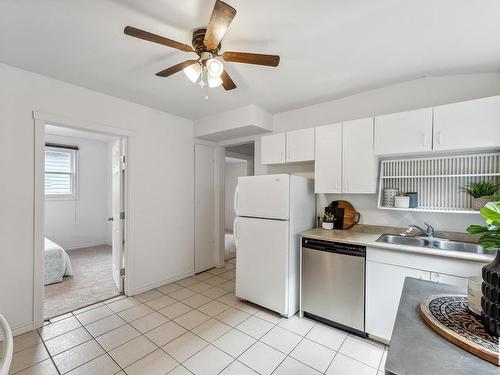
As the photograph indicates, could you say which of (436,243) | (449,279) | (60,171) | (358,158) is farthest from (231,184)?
(449,279)

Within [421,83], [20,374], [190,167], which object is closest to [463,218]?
[421,83]

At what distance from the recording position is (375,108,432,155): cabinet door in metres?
2.15

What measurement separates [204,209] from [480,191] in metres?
3.49

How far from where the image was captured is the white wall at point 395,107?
2.23 m

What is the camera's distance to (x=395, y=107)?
2.54m

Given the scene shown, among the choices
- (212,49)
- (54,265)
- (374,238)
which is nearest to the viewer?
(212,49)

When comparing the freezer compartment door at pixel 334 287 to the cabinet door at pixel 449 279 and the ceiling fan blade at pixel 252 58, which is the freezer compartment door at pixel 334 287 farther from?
the ceiling fan blade at pixel 252 58

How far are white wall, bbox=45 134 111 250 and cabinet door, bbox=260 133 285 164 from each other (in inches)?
183

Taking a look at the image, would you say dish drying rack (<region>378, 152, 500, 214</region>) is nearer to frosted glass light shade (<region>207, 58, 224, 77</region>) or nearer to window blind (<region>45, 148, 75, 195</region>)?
frosted glass light shade (<region>207, 58, 224, 77</region>)

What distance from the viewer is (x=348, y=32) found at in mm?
1684

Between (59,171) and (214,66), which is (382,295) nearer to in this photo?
(214,66)

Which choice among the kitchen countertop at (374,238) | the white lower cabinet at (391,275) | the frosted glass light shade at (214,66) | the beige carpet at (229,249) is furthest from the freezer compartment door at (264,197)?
A: the beige carpet at (229,249)

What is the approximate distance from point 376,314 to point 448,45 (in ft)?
7.65

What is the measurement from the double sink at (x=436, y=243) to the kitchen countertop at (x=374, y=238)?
0.29ft
